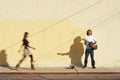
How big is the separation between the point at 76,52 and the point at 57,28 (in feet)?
4.77

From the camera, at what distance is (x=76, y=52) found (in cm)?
2122

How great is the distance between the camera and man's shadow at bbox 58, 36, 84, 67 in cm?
2114

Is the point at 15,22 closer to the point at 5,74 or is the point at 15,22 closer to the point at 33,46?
the point at 33,46

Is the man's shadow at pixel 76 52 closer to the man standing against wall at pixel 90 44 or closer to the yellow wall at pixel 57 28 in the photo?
the yellow wall at pixel 57 28

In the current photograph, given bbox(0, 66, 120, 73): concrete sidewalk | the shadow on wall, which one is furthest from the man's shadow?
the shadow on wall

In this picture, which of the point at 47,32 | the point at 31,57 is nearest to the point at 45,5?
the point at 47,32

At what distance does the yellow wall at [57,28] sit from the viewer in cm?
2084

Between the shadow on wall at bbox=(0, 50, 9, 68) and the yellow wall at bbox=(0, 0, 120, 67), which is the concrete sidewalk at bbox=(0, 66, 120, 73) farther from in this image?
the shadow on wall at bbox=(0, 50, 9, 68)

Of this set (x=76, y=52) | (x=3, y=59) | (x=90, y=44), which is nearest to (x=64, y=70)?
(x=76, y=52)

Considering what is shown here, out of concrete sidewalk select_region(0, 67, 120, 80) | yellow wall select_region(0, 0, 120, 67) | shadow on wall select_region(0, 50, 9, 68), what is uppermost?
yellow wall select_region(0, 0, 120, 67)

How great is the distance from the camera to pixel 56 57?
69.4 feet

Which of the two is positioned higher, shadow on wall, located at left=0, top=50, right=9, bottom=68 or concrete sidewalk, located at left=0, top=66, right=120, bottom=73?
shadow on wall, located at left=0, top=50, right=9, bottom=68

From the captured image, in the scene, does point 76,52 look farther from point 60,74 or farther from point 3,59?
point 3,59

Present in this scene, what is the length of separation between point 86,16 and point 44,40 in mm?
2254
